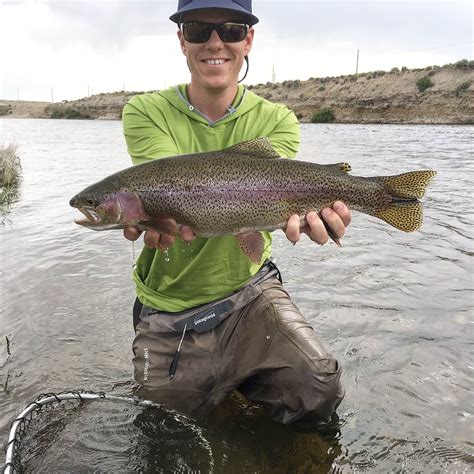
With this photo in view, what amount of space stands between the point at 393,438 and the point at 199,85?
2.98 metres

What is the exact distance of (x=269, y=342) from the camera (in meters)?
3.65

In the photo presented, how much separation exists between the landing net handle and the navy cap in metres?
2.90

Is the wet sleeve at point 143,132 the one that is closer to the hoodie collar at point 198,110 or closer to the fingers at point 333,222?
the hoodie collar at point 198,110

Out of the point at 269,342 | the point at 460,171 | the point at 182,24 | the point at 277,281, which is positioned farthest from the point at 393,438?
the point at 460,171

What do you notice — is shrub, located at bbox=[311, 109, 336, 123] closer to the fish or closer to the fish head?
the fish

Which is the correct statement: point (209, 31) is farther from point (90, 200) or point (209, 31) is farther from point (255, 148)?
point (90, 200)

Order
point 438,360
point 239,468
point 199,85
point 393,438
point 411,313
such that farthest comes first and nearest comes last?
1. point 411,313
2. point 438,360
3. point 199,85
4. point 393,438
5. point 239,468

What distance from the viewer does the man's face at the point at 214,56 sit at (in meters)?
3.70

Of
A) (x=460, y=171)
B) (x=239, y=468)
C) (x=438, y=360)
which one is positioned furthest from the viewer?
(x=460, y=171)

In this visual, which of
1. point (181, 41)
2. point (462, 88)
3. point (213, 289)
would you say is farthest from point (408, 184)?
point (462, 88)

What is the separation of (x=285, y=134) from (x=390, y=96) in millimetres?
53494

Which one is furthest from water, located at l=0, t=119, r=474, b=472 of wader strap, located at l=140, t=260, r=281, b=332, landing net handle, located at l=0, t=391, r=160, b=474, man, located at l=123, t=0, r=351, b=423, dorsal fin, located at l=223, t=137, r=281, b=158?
dorsal fin, located at l=223, t=137, r=281, b=158

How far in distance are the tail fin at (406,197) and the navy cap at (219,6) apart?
1.55 metres

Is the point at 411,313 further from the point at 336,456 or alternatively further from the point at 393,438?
the point at 336,456
